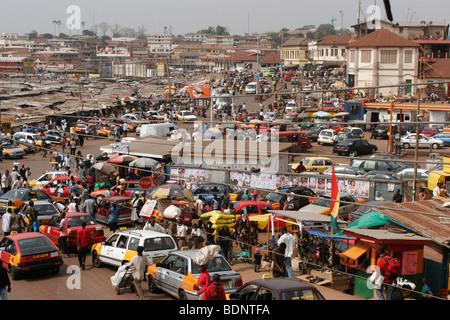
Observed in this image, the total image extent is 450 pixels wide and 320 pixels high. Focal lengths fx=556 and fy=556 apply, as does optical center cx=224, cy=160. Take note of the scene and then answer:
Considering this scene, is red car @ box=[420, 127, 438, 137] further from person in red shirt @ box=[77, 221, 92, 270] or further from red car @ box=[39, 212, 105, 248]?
person in red shirt @ box=[77, 221, 92, 270]

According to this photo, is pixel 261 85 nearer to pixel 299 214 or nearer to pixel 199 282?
pixel 299 214

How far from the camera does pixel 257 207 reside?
1862cm

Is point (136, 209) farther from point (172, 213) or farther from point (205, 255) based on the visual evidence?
point (205, 255)

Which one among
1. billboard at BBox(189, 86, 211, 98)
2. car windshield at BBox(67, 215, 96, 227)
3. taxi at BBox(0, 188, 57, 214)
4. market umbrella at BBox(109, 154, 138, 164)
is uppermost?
billboard at BBox(189, 86, 211, 98)

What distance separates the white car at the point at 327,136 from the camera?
119ft

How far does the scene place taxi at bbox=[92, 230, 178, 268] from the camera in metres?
13.0

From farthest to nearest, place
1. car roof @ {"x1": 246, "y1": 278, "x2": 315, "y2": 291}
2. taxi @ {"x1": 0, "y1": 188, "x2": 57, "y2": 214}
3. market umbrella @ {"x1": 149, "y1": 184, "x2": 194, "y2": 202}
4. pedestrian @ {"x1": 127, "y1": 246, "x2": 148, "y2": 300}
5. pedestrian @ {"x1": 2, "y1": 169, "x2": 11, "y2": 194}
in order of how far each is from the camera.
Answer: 1. pedestrian @ {"x1": 2, "y1": 169, "x2": 11, "y2": 194}
2. taxi @ {"x1": 0, "y1": 188, "x2": 57, "y2": 214}
3. market umbrella @ {"x1": 149, "y1": 184, "x2": 194, "y2": 202}
4. pedestrian @ {"x1": 127, "y1": 246, "x2": 148, "y2": 300}
5. car roof @ {"x1": 246, "y1": 278, "x2": 315, "y2": 291}

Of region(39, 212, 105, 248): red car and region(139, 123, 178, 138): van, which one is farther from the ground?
region(139, 123, 178, 138): van

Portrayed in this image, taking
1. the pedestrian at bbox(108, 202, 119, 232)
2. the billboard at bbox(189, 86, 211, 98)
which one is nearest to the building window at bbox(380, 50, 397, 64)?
the billboard at bbox(189, 86, 211, 98)

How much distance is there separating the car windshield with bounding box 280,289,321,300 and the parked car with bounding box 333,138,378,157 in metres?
23.5

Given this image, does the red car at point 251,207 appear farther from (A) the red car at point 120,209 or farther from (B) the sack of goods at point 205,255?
(B) the sack of goods at point 205,255

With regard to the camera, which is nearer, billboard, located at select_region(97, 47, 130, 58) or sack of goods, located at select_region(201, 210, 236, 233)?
sack of goods, located at select_region(201, 210, 236, 233)

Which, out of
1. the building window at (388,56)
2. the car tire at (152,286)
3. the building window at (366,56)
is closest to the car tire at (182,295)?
the car tire at (152,286)
